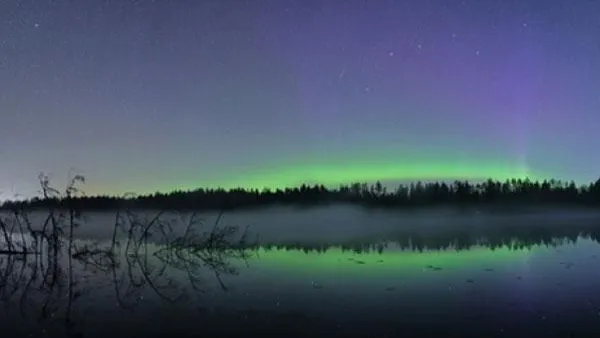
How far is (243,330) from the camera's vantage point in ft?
46.2

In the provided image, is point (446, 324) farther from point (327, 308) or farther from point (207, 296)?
point (207, 296)

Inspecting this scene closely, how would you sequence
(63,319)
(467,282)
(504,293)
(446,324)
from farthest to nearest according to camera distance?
(467,282), (504,293), (63,319), (446,324)

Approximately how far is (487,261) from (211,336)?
2468cm

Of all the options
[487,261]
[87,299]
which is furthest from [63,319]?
[487,261]

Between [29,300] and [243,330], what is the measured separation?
9732 millimetres

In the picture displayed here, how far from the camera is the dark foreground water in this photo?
14297 millimetres

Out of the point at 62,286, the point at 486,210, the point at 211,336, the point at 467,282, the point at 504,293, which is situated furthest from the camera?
the point at 486,210

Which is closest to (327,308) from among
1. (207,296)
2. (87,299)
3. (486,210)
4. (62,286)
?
(207,296)

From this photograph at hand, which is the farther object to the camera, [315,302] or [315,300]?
[315,300]

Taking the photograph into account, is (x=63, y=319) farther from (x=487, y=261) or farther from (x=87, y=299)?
Result: (x=487, y=261)

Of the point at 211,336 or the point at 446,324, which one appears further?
the point at 446,324

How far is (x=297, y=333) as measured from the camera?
542 inches

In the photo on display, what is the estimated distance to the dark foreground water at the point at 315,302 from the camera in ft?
46.9

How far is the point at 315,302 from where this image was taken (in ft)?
60.6
